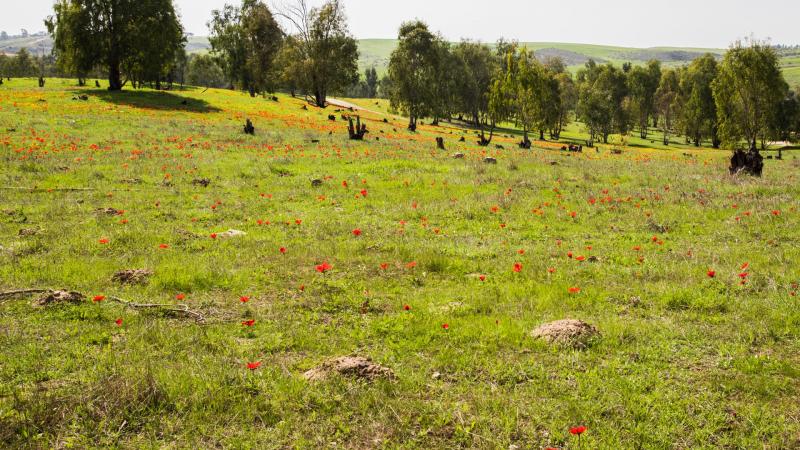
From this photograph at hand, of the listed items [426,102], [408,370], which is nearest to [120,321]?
[408,370]

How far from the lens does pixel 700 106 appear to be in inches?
3442

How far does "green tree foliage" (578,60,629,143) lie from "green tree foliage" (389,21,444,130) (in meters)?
33.3

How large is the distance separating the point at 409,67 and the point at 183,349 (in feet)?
207

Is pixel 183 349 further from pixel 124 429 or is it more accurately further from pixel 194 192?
pixel 194 192

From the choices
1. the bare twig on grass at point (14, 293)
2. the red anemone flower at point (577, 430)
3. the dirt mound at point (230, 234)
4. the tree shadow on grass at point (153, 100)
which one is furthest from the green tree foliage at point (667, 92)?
the bare twig on grass at point (14, 293)

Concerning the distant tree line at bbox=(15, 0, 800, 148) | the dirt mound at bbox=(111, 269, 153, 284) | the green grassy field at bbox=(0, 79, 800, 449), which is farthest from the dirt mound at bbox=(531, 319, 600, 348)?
the distant tree line at bbox=(15, 0, 800, 148)

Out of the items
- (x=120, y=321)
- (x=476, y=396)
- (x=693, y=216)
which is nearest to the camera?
(x=476, y=396)

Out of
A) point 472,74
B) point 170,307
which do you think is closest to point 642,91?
point 472,74

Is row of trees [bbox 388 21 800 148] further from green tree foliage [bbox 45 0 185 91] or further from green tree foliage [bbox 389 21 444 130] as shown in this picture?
green tree foliage [bbox 45 0 185 91]

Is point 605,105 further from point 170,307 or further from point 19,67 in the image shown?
point 19,67

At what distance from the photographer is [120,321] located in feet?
24.3

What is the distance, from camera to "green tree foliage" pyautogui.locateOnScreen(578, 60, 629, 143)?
87438 mm

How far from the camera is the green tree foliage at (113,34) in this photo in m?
51.1

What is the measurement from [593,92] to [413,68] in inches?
1534
